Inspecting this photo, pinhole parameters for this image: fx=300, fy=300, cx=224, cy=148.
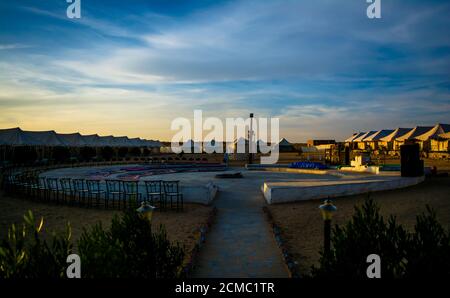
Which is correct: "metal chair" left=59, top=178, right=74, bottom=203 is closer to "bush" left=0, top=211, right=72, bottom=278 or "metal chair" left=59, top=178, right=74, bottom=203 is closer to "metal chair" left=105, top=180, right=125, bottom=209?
"metal chair" left=105, top=180, right=125, bottom=209

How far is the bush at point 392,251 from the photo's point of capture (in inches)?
135

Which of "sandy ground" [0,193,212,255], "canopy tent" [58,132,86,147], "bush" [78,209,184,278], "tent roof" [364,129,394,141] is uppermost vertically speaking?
"tent roof" [364,129,394,141]

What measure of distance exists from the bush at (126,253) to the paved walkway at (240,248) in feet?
3.88

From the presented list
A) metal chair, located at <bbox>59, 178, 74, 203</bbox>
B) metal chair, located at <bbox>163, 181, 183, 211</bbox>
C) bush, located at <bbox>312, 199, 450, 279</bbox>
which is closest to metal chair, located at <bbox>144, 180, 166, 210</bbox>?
metal chair, located at <bbox>163, 181, 183, 211</bbox>

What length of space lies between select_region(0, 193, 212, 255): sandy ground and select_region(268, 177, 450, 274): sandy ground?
2.40 m

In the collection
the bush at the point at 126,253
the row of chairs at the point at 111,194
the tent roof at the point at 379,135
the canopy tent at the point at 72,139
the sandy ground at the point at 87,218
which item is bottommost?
the sandy ground at the point at 87,218

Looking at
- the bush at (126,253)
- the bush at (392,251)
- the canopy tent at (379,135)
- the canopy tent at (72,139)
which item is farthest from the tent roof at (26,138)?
the canopy tent at (379,135)

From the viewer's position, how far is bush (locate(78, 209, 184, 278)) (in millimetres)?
3473

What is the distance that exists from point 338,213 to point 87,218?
813 centimetres

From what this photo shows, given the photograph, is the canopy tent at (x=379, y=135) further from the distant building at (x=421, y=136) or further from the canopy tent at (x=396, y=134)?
the canopy tent at (x=396, y=134)

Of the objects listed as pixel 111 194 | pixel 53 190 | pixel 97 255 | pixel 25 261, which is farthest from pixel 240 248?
pixel 53 190

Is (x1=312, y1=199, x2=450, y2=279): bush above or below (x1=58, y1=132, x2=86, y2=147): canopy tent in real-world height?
below

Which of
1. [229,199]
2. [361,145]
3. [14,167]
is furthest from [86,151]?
[361,145]
